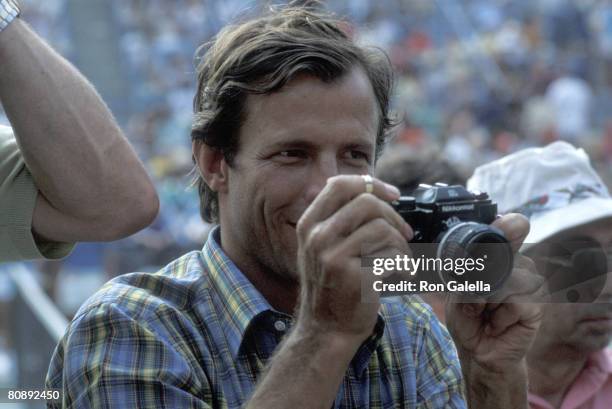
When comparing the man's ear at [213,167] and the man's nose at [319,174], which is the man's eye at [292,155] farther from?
the man's ear at [213,167]

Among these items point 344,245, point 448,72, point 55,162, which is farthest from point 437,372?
point 448,72

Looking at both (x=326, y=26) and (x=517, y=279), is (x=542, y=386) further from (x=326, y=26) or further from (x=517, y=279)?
(x=326, y=26)

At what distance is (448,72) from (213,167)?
38.8ft

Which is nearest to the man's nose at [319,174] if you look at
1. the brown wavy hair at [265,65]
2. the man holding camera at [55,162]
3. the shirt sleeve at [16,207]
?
the brown wavy hair at [265,65]

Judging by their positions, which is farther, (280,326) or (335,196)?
(280,326)

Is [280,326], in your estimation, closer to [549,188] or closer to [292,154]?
[292,154]

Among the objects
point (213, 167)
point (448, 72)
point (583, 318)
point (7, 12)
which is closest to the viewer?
point (7, 12)

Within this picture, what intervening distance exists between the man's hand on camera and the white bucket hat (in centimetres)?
76

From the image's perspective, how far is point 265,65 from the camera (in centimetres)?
211

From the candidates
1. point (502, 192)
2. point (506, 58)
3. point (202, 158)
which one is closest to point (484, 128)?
point (506, 58)

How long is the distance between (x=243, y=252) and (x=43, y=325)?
8.58 ft

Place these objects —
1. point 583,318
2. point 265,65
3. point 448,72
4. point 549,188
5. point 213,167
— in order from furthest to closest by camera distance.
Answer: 1. point 448,72
2. point 549,188
3. point 583,318
4. point 213,167
5. point 265,65

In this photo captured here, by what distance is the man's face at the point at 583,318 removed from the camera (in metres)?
2.56

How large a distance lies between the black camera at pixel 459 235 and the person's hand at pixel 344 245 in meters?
0.05
